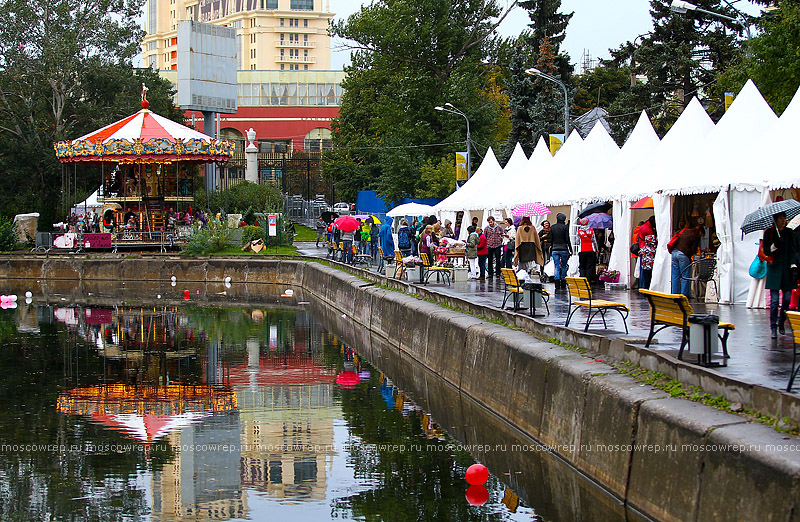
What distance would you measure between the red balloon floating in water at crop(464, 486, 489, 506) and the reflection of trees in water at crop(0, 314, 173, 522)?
3.64 metres

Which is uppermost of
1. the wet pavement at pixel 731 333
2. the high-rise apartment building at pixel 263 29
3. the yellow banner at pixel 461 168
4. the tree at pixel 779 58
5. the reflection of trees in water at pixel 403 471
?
the high-rise apartment building at pixel 263 29

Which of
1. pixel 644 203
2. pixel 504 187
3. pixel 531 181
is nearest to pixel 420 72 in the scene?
pixel 504 187

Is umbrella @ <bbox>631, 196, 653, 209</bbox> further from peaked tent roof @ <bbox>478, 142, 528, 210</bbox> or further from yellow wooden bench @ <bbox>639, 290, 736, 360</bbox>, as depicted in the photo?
yellow wooden bench @ <bbox>639, 290, 736, 360</bbox>

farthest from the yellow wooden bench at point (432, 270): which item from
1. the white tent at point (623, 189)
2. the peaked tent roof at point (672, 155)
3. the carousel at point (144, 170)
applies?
the carousel at point (144, 170)

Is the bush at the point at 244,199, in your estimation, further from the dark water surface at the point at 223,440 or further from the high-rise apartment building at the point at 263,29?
the high-rise apartment building at the point at 263,29

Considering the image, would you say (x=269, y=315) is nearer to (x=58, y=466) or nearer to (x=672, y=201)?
(x=672, y=201)

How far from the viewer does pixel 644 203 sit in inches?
981

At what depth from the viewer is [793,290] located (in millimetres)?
15086

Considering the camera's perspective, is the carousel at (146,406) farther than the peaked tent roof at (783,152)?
No

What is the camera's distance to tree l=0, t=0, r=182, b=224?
6288cm

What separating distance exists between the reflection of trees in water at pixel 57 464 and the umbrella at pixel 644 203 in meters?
13.9

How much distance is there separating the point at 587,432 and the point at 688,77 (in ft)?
151

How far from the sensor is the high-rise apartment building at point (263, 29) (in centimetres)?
17938

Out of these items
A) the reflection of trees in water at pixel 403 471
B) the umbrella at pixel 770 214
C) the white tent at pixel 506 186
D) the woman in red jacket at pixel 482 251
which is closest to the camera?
the reflection of trees in water at pixel 403 471
